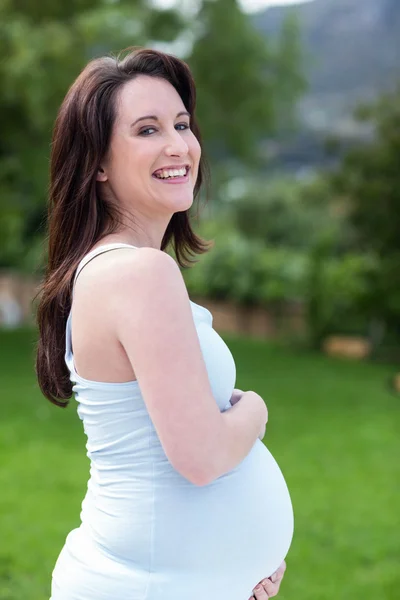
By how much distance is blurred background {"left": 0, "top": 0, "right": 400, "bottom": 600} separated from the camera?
14.7 ft

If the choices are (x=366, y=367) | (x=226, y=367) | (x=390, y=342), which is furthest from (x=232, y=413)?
(x=390, y=342)

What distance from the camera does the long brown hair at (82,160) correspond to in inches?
49.6

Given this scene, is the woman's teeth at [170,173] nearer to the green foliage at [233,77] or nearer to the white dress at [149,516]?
the white dress at [149,516]

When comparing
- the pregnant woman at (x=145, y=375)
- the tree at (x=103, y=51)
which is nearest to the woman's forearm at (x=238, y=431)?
the pregnant woman at (x=145, y=375)

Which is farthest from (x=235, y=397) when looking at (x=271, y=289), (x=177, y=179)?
(x=271, y=289)

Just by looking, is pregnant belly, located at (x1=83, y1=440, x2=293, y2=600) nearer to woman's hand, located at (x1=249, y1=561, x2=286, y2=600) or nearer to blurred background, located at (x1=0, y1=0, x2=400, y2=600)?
woman's hand, located at (x1=249, y1=561, x2=286, y2=600)

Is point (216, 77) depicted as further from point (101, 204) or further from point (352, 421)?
point (101, 204)

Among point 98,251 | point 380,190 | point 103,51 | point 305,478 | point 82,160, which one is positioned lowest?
point 305,478

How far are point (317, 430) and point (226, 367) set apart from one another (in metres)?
5.84

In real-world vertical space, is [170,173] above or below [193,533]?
above

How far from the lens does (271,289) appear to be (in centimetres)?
1282

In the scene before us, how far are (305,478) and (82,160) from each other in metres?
4.46

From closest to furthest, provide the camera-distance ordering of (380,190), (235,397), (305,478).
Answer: (235,397) → (305,478) → (380,190)

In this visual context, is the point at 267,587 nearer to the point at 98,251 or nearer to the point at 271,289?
the point at 98,251
